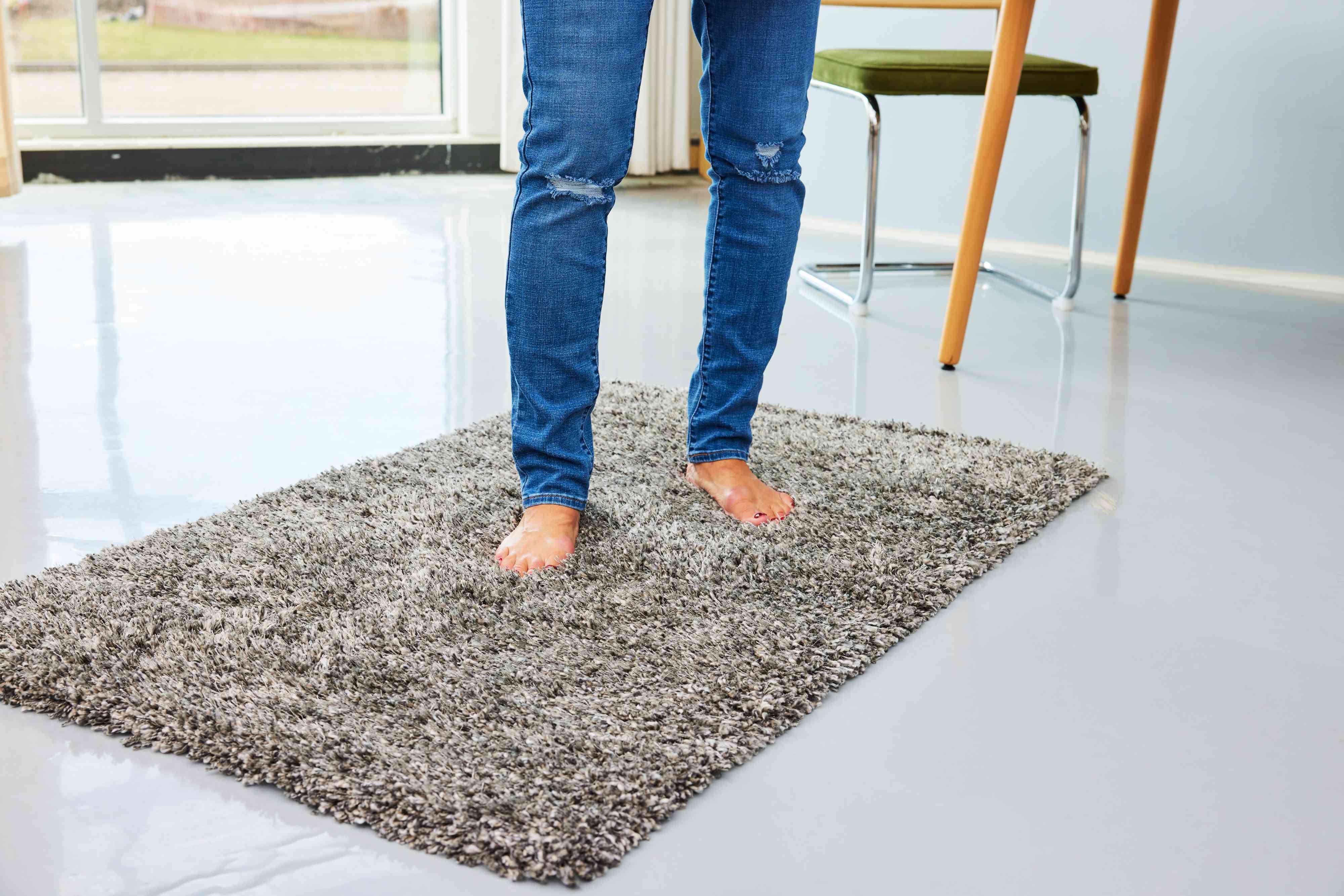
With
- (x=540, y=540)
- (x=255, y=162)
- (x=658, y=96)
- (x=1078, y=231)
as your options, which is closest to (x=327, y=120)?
(x=255, y=162)

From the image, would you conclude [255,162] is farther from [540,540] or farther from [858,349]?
[540,540]

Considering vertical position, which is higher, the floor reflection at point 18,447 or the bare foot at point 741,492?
the bare foot at point 741,492

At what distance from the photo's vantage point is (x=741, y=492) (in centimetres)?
123

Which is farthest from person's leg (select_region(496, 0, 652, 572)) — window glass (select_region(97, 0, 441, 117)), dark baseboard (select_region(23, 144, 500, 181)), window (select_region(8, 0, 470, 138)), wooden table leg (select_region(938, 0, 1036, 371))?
window glass (select_region(97, 0, 441, 117))

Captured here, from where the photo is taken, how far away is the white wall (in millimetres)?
2410

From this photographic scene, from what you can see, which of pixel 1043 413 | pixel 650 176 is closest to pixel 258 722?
pixel 1043 413

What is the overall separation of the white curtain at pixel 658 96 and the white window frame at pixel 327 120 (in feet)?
0.22

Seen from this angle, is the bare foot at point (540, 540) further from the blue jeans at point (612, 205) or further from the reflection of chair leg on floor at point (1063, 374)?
the reflection of chair leg on floor at point (1063, 374)

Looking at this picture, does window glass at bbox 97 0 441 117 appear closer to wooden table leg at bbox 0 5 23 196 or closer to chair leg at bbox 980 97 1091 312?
wooden table leg at bbox 0 5 23 196

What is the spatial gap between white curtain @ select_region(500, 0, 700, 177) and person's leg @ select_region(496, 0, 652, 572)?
2.48 meters

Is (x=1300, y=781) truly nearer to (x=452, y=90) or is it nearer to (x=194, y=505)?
(x=194, y=505)

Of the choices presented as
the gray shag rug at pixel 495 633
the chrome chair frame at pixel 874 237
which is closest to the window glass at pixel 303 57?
the chrome chair frame at pixel 874 237

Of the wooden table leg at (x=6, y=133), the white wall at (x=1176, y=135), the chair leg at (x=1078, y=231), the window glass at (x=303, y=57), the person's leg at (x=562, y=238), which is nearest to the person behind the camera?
the person's leg at (x=562, y=238)

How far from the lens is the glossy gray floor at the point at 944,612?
730mm
